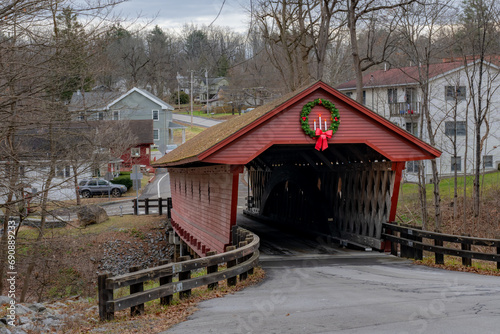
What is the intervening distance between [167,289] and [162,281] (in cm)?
20

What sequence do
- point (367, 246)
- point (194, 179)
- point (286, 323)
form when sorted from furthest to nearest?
point (194, 179)
point (367, 246)
point (286, 323)

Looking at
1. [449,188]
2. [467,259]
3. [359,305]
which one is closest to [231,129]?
[467,259]

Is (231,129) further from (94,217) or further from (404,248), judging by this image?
(94,217)

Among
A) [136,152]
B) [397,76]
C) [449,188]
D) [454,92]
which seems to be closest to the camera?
[454,92]

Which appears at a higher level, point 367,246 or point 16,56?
point 16,56

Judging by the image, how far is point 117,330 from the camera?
7020 mm

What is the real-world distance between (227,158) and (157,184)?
33.2m

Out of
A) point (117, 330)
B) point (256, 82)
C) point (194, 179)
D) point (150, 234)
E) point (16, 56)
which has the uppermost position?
point (256, 82)

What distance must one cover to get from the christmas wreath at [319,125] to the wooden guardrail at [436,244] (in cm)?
300

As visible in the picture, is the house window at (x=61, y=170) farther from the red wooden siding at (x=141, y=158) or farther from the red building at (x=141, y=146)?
the red wooden siding at (x=141, y=158)

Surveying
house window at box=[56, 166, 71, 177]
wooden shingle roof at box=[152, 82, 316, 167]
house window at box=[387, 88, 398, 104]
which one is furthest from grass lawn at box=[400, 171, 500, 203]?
house window at box=[56, 166, 71, 177]

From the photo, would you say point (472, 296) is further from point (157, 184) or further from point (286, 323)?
point (157, 184)

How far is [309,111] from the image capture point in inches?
539

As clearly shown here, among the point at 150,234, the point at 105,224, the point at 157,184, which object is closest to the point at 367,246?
the point at 150,234
